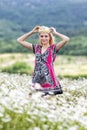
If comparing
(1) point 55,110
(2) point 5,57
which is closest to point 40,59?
(1) point 55,110

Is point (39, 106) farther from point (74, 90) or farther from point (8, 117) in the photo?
point (74, 90)

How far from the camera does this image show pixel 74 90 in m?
17.8

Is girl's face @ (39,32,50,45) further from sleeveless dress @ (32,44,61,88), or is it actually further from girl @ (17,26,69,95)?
sleeveless dress @ (32,44,61,88)

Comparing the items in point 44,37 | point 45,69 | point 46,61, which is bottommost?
point 45,69

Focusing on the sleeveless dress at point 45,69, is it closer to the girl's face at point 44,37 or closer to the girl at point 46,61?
the girl at point 46,61

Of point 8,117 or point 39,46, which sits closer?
point 8,117

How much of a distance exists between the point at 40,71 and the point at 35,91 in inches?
32.4

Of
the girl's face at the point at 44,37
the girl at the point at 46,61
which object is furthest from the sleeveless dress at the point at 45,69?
the girl's face at the point at 44,37

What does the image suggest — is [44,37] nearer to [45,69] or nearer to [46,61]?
[46,61]

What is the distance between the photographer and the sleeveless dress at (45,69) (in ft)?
39.5

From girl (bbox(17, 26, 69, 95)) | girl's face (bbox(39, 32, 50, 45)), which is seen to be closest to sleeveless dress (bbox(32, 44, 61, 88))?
girl (bbox(17, 26, 69, 95))

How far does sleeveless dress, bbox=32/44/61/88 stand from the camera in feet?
39.5

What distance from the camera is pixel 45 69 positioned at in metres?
12.1

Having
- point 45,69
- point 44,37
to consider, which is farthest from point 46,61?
point 44,37
